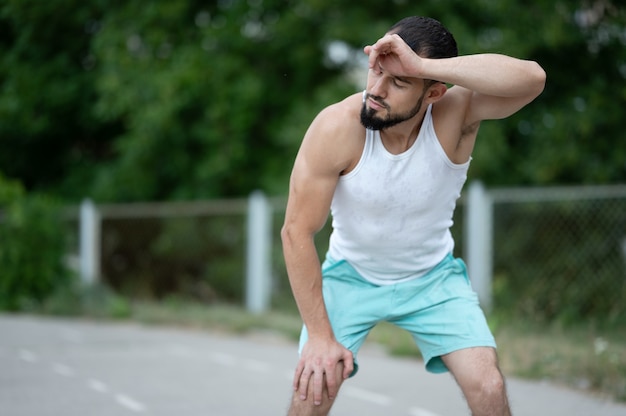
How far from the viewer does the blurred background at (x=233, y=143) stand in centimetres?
862

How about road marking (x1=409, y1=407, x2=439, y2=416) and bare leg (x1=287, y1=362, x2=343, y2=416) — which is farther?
road marking (x1=409, y1=407, x2=439, y2=416)

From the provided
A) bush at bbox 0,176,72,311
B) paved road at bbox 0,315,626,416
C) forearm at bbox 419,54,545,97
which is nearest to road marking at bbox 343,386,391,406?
paved road at bbox 0,315,626,416

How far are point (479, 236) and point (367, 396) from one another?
3.43 meters

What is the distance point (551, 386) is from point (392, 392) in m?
1.18

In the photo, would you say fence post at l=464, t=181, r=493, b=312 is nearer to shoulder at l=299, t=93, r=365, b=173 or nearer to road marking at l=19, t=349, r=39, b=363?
road marking at l=19, t=349, r=39, b=363

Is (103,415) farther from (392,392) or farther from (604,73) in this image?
(604,73)

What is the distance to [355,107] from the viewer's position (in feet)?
10.3

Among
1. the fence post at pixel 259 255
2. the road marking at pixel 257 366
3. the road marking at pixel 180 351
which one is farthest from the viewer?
the fence post at pixel 259 255

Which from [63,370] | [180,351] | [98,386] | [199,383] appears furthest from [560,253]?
[63,370]

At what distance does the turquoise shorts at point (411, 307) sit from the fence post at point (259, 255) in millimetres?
7634

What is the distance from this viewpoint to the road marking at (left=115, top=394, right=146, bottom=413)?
5.40m

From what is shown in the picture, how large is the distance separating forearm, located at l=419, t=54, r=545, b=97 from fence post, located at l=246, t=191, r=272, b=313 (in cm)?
830

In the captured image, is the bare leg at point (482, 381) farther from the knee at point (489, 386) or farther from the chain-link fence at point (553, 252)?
the chain-link fence at point (553, 252)

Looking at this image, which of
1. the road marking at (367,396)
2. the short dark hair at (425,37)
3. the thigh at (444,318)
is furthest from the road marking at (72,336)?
the short dark hair at (425,37)
